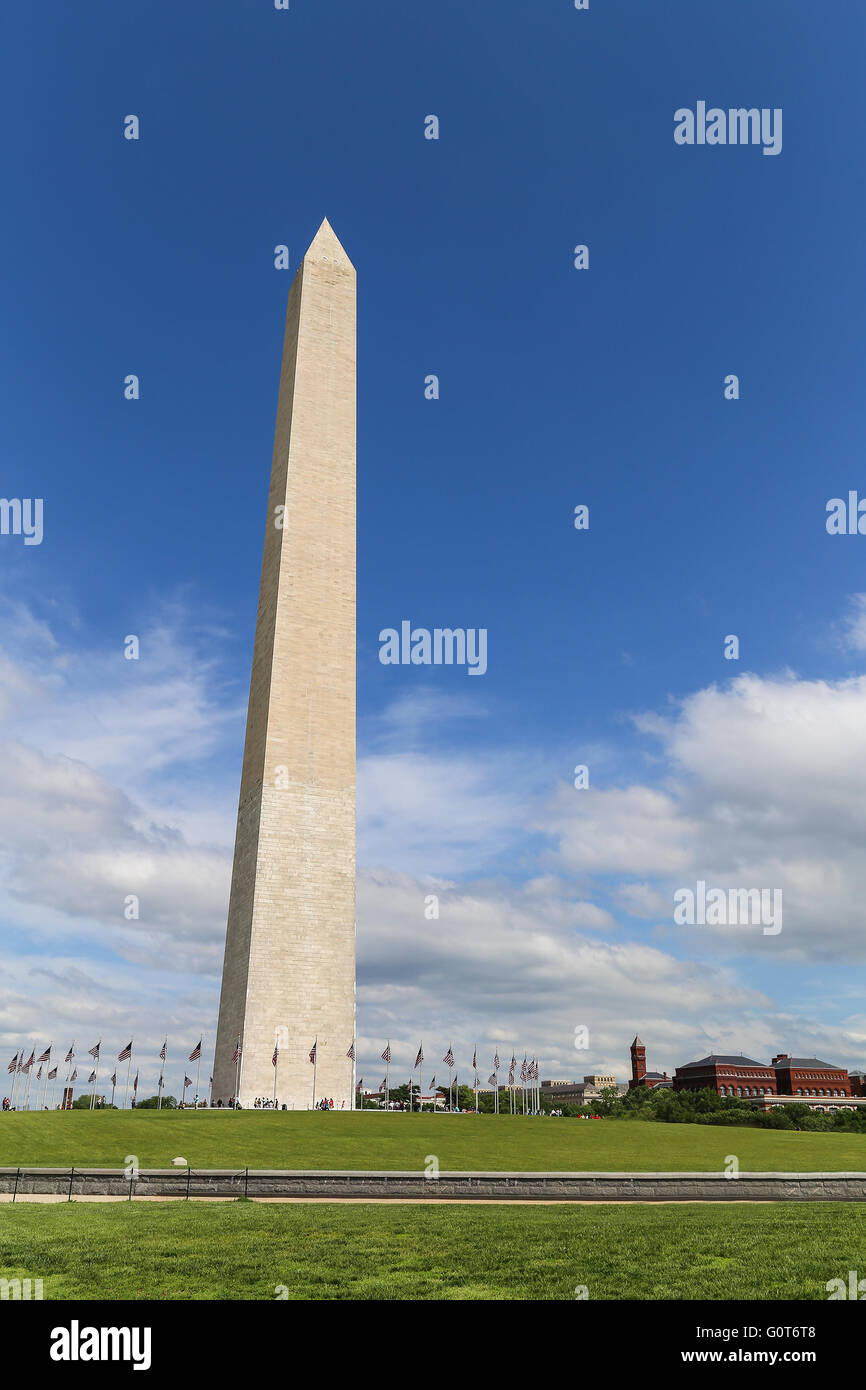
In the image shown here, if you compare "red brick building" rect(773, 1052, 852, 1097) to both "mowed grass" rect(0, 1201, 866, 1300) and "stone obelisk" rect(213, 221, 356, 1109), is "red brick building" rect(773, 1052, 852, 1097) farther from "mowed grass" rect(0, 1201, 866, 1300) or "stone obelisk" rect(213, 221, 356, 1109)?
"mowed grass" rect(0, 1201, 866, 1300)

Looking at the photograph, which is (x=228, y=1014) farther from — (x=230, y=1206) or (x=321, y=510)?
(x=230, y=1206)

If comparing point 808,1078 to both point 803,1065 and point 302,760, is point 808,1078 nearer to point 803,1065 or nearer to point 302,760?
point 803,1065

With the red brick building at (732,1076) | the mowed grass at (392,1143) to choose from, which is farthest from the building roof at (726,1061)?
the mowed grass at (392,1143)

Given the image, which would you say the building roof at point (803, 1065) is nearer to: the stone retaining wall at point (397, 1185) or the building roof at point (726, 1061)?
the building roof at point (726, 1061)

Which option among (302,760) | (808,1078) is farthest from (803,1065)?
(302,760)

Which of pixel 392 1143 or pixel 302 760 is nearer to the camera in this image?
pixel 392 1143

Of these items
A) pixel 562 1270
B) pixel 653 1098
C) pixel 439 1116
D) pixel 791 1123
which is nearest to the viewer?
pixel 562 1270
